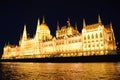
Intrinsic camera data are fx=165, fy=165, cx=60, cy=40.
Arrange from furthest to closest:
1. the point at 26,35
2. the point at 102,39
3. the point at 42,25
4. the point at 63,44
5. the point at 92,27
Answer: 1. the point at 26,35
2. the point at 42,25
3. the point at 63,44
4. the point at 92,27
5. the point at 102,39

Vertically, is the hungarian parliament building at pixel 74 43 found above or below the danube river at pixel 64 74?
above

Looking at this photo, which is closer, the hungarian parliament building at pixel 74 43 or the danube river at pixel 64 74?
the danube river at pixel 64 74

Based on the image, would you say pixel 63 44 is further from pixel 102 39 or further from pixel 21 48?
pixel 21 48

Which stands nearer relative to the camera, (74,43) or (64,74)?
(64,74)

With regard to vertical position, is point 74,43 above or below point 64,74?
above

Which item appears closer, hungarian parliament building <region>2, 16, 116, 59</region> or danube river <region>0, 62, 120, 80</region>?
danube river <region>0, 62, 120, 80</region>

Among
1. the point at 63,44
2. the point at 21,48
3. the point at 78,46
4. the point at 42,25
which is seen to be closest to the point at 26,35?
the point at 21,48

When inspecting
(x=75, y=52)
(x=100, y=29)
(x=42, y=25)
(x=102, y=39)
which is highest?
(x=42, y=25)

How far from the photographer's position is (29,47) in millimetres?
142000

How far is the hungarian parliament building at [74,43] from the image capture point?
285 feet

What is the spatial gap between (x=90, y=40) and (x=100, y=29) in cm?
810

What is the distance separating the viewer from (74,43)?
103 metres

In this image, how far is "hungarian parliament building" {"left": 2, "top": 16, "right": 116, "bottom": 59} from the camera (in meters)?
87.0

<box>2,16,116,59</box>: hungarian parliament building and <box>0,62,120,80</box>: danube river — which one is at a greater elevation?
<box>2,16,116,59</box>: hungarian parliament building
